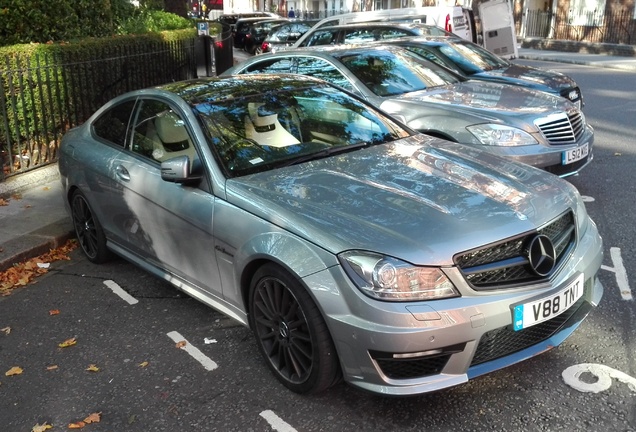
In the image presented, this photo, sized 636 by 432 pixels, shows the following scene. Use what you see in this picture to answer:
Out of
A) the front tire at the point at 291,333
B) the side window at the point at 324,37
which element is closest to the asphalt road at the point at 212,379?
the front tire at the point at 291,333

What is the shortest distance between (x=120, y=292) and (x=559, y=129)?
423 cm

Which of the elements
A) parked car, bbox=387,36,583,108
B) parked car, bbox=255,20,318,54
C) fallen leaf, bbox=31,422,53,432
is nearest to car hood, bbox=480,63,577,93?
parked car, bbox=387,36,583,108

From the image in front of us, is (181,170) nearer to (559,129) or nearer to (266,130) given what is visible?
(266,130)

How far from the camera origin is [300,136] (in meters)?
4.35

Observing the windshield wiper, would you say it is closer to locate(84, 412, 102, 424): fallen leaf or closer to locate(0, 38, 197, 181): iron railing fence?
locate(84, 412, 102, 424): fallen leaf

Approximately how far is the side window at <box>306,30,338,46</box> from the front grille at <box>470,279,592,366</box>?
9444 mm

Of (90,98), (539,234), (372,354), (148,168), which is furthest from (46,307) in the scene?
(90,98)

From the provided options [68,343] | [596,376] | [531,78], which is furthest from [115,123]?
[531,78]

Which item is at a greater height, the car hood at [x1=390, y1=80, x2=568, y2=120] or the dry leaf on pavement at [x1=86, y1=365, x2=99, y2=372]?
the car hood at [x1=390, y1=80, x2=568, y2=120]

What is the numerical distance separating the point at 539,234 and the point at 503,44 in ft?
44.6

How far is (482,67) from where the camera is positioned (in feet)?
30.9

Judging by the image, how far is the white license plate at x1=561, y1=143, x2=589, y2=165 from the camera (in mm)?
6066

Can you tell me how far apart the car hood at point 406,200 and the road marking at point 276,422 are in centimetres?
90

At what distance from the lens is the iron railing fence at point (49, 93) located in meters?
7.68
